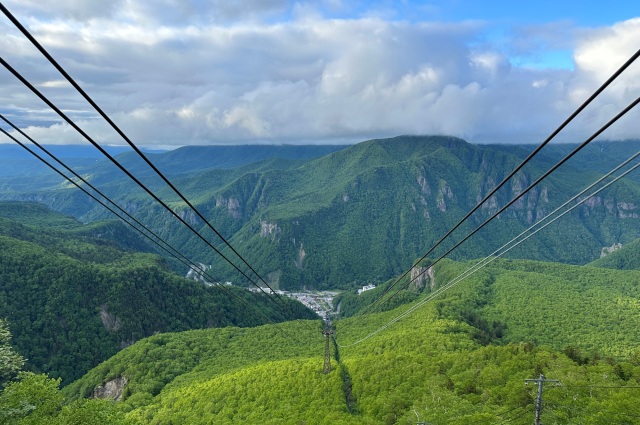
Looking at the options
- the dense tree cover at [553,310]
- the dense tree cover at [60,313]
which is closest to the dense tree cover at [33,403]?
the dense tree cover at [553,310]

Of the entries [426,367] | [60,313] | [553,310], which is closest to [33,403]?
[426,367]

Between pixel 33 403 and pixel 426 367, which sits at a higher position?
pixel 33 403

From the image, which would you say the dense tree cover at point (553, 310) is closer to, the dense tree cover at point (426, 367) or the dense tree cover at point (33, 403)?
the dense tree cover at point (426, 367)

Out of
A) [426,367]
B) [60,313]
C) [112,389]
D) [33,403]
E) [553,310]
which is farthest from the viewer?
[60,313]

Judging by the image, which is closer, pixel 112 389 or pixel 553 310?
pixel 112 389

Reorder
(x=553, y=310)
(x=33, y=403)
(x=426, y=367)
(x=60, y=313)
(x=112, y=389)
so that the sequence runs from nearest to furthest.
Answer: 1. (x=33, y=403)
2. (x=426, y=367)
3. (x=112, y=389)
4. (x=553, y=310)
5. (x=60, y=313)

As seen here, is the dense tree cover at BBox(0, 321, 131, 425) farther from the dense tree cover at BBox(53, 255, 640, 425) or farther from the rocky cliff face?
the rocky cliff face

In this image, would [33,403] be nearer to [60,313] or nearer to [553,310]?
[553,310]

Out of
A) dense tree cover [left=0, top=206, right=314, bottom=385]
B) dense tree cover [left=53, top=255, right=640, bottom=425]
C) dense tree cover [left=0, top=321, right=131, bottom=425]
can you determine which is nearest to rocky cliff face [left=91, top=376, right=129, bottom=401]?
dense tree cover [left=53, top=255, right=640, bottom=425]

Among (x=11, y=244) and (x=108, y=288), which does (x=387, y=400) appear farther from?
(x=11, y=244)

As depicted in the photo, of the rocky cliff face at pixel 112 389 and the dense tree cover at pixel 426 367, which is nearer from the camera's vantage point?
the dense tree cover at pixel 426 367

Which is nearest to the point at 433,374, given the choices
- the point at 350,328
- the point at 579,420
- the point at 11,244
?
the point at 579,420

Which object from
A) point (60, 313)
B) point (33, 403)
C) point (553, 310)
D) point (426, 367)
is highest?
point (33, 403)
